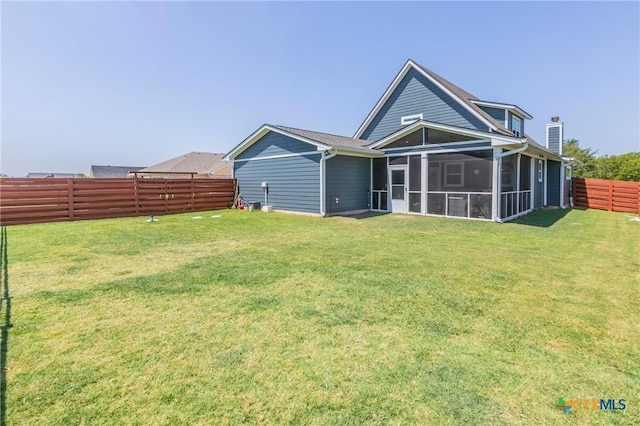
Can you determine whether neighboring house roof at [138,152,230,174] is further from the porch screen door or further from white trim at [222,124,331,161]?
the porch screen door

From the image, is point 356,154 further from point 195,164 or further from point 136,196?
point 195,164

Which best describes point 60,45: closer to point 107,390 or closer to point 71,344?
point 71,344

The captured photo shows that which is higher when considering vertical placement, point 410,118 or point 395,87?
point 395,87

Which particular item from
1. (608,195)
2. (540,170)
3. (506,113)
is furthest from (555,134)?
(506,113)

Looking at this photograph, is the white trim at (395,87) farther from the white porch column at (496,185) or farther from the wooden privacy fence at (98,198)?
the wooden privacy fence at (98,198)

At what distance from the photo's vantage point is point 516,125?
1452 cm

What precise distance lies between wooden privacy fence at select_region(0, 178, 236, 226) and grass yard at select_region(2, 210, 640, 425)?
19.2 ft

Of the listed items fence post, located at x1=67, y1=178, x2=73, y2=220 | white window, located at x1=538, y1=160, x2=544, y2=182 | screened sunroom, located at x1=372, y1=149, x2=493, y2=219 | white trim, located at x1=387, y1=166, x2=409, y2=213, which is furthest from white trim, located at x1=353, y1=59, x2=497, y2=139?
fence post, located at x1=67, y1=178, x2=73, y2=220

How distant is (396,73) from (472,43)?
338 centimetres

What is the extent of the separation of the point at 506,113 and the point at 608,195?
643cm

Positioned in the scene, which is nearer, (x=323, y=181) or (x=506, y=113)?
(x=323, y=181)

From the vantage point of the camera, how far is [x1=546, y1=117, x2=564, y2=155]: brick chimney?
16.2 metres

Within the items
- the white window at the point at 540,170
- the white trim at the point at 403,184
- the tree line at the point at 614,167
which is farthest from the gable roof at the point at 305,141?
the tree line at the point at 614,167

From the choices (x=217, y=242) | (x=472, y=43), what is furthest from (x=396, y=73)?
(x=217, y=242)
